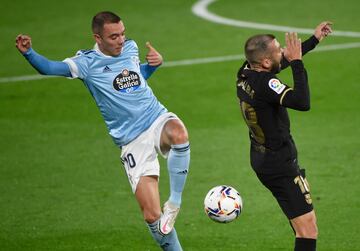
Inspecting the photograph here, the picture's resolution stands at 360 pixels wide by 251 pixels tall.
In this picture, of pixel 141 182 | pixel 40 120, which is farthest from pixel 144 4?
pixel 141 182

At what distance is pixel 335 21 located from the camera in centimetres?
2448

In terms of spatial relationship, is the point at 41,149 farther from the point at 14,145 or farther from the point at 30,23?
the point at 30,23

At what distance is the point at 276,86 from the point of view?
32.6 ft

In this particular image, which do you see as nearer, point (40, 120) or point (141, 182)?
point (141, 182)

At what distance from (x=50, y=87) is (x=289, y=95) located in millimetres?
11767

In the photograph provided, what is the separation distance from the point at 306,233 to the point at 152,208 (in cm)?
185

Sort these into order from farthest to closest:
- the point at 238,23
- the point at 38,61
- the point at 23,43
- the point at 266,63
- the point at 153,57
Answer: the point at 238,23, the point at 153,57, the point at 38,61, the point at 23,43, the point at 266,63

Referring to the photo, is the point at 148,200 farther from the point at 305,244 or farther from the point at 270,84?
the point at 270,84

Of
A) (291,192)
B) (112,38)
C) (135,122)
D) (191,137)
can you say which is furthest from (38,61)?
(191,137)

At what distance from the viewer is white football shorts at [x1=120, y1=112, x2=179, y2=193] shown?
11172mm

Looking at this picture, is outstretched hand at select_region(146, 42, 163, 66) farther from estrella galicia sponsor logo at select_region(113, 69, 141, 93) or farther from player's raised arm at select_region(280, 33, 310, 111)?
player's raised arm at select_region(280, 33, 310, 111)

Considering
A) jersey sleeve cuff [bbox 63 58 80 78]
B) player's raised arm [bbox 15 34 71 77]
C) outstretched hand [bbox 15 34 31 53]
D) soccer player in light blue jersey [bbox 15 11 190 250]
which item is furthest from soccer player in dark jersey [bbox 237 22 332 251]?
outstretched hand [bbox 15 34 31 53]

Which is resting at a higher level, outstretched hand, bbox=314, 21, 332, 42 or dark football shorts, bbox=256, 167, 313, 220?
outstretched hand, bbox=314, 21, 332, 42

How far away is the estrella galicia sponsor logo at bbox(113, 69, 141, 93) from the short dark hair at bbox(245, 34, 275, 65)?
173 centimetres
